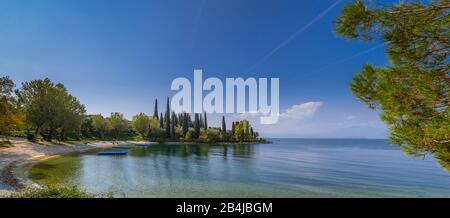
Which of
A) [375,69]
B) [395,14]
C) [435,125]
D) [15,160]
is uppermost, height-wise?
[395,14]

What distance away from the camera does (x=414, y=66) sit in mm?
4707

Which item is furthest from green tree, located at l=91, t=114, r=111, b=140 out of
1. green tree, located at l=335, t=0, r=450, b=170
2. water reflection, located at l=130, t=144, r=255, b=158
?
green tree, located at l=335, t=0, r=450, b=170

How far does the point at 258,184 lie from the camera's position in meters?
20.0

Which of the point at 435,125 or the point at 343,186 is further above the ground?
the point at 435,125

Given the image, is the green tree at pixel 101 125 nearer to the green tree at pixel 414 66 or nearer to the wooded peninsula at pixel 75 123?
the wooded peninsula at pixel 75 123

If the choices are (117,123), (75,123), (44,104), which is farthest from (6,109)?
(117,123)

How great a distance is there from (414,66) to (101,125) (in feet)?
258

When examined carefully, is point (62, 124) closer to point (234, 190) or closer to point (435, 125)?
point (234, 190)

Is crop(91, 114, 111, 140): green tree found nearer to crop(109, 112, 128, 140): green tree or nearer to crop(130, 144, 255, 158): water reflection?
crop(109, 112, 128, 140): green tree

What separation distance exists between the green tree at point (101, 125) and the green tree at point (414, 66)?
3021 inches

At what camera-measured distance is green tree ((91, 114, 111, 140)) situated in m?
69.4

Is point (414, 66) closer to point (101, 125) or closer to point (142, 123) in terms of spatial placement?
point (101, 125)
